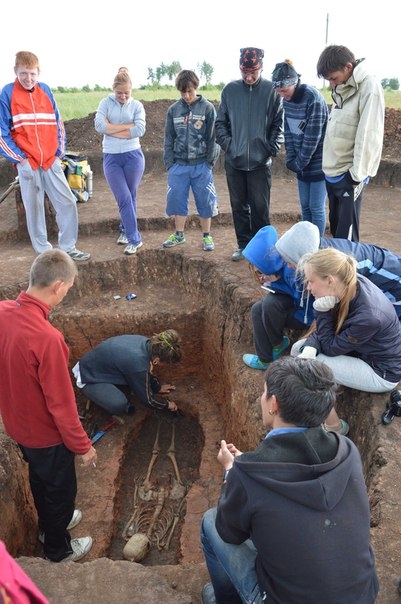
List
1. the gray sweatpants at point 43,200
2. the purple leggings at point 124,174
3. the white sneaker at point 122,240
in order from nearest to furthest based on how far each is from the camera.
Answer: the gray sweatpants at point 43,200, the purple leggings at point 124,174, the white sneaker at point 122,240

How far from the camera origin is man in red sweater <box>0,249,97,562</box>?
308 cm

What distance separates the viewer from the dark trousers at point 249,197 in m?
5.70

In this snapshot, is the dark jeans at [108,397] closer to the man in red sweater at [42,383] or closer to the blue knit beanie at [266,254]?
the man in red sweater at [42,383]

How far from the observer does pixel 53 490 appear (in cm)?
371

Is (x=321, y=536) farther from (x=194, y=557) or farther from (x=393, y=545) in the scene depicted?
(x=194, y=557)

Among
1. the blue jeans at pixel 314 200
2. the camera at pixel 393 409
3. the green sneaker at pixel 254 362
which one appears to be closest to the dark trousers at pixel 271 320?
the green sneaker at pixel 254 362

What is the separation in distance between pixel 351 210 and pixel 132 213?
3044 mm

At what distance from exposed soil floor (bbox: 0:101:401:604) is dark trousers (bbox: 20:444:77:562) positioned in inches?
14.6

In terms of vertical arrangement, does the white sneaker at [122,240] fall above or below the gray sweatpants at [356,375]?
above

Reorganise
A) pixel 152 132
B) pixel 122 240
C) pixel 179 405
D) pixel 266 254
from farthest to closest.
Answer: pixel 152 132 → pixel 122 240 → pixel 179 405 → pixel 266 254

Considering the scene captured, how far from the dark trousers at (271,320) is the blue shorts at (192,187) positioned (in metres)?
2.32

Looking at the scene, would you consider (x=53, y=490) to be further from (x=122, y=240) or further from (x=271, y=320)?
(x=122, y=240)

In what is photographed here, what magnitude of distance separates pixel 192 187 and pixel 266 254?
2.52 meters

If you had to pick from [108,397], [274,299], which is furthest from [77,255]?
[274,299]
